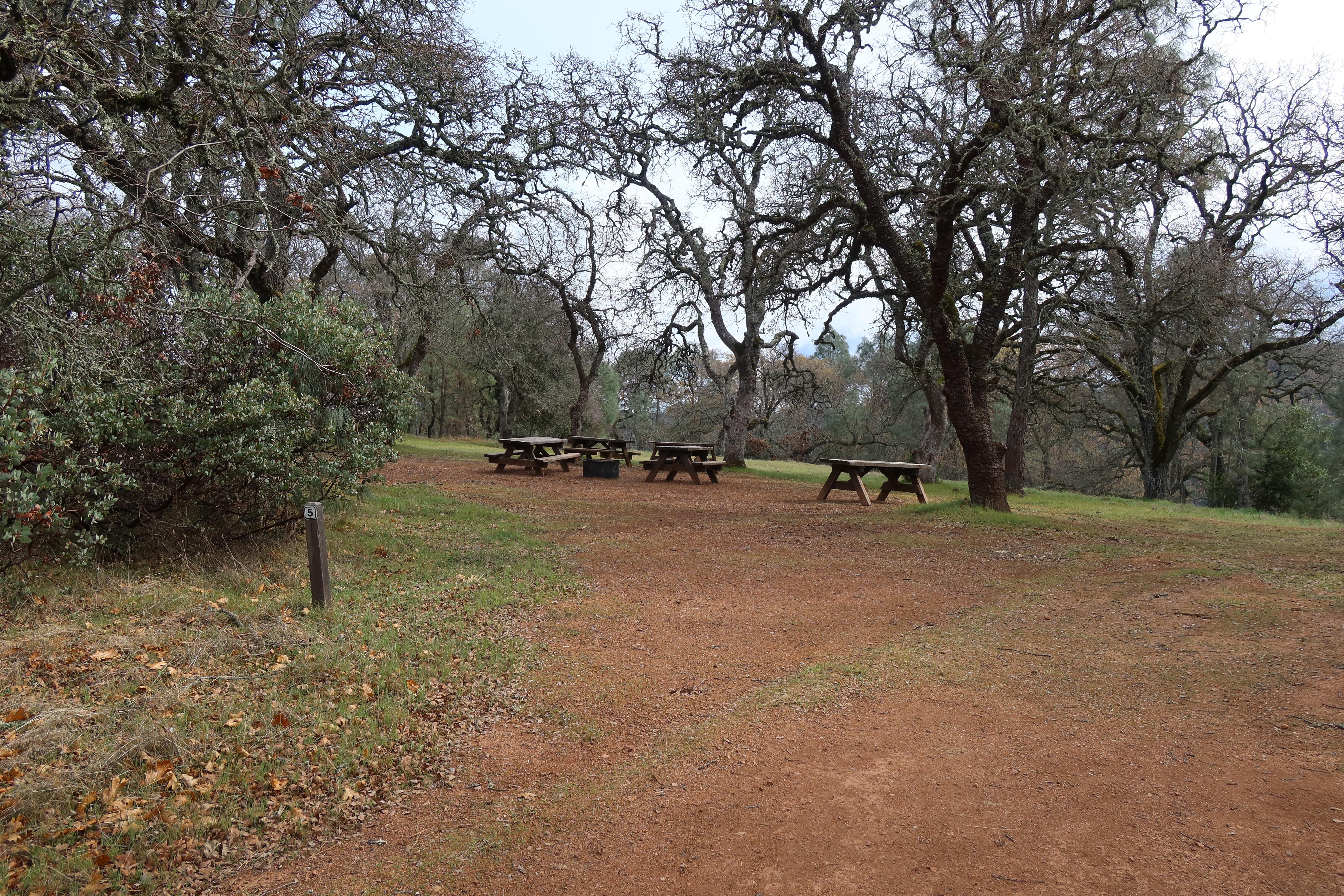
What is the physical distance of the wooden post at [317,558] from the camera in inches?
210

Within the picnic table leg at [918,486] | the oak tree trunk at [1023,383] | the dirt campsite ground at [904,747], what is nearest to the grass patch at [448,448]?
the picnic table leg at [918,486]

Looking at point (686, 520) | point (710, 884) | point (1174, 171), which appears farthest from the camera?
point (686, 520)

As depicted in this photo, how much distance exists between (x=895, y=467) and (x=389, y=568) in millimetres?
8716

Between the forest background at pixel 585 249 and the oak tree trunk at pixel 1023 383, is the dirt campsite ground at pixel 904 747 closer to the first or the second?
the forest background at pixel 585 249

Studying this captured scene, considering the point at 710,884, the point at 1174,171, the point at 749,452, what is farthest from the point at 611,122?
the point at 749,452

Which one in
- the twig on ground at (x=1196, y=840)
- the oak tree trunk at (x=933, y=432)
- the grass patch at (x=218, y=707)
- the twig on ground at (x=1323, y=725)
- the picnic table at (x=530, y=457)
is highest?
the oak tree trunk at (x=933, y=432)

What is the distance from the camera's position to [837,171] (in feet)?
40.7

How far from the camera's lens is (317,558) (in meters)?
5.39

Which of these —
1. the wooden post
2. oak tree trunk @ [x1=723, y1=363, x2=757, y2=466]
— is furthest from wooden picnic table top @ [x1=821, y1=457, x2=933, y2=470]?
the wooden post

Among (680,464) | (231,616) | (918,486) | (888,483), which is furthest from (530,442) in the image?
(231,616)

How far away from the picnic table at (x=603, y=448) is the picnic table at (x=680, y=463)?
268cm

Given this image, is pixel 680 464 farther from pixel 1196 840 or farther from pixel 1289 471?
pixel 1289 471

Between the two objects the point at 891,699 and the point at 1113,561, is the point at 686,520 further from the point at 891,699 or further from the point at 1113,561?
the point at 891,699

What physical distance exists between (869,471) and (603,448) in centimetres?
1030
